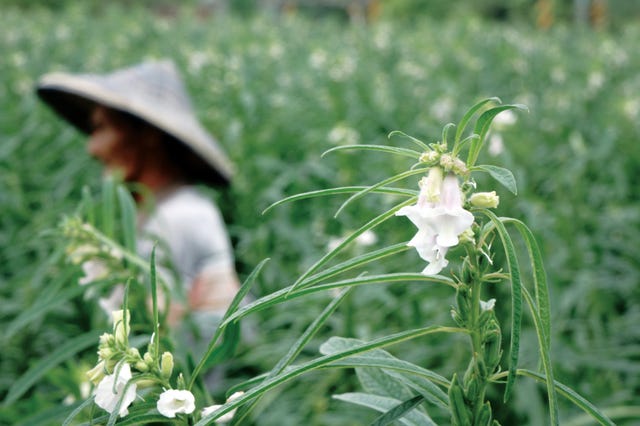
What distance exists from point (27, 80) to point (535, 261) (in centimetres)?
401

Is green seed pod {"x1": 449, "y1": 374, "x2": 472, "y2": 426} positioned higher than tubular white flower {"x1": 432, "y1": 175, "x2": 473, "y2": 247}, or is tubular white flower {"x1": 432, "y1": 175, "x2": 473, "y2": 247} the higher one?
tubular white flower {"x1": 432, "y1": 175, "x2": 473, "y2": 247}

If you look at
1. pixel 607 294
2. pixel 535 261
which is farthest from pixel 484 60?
pixel 535 261

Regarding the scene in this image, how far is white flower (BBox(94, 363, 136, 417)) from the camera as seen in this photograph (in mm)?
537

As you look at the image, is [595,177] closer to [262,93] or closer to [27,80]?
[262,93]

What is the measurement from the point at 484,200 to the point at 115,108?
1.77 meters

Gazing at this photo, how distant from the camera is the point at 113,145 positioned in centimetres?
217

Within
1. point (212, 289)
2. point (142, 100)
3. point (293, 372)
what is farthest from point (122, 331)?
point (142, 100)

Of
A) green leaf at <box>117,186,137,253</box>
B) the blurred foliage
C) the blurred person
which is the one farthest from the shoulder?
green leaf at <box>117,186,137,253</box>

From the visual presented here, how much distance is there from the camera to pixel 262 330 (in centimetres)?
221

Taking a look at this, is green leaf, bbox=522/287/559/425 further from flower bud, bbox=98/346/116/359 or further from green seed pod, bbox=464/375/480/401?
flower bud, bbox=98/346/116/359

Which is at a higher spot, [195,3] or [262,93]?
[195,3]

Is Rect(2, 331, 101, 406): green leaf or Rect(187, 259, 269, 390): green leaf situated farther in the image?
Rect(2, 331, 101, 406): green leaf

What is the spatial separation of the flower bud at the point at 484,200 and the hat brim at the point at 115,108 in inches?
66.2

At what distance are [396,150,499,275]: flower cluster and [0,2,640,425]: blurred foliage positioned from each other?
1.61 ft
